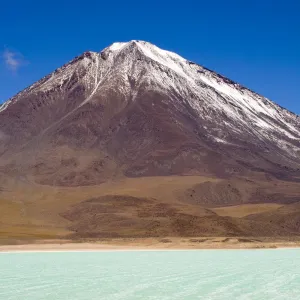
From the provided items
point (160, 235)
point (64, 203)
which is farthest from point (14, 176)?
point (160, 235)

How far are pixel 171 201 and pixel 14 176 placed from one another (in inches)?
1737

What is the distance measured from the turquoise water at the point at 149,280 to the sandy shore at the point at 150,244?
806 inches

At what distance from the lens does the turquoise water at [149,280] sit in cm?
2614

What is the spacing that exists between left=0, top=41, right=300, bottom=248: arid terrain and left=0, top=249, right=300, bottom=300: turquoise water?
96.7 ft

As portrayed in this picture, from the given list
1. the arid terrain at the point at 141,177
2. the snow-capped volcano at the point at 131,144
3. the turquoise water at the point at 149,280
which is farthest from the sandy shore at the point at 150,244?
the snow-capped volcano at the point at 131,144

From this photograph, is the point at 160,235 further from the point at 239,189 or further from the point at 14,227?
the point at 239,189

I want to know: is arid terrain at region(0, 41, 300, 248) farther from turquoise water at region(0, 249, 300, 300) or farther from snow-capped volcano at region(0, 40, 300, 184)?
turquoise water at region(0, 249, 300, 300)

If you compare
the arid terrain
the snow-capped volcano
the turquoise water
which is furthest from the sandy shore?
the snow-capped volcano

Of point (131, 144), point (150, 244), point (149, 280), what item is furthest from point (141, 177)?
point (149, 280)

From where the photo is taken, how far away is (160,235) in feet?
268

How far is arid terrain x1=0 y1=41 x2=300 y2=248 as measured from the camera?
87188 millimetres

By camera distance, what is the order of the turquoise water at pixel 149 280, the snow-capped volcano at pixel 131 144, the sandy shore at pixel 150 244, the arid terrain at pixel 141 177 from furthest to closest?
the snow-capped volcano at pixel 131 144 → the arid terrain at pixel 141 177 → the sandy shore at pixel 150 244 → the turquoise water at pixel 149 280

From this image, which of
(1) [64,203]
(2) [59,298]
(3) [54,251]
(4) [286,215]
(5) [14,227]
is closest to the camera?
(2) [59,298]

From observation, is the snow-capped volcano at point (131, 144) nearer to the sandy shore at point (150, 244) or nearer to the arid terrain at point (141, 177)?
the arid terrain at point (141, 177)
